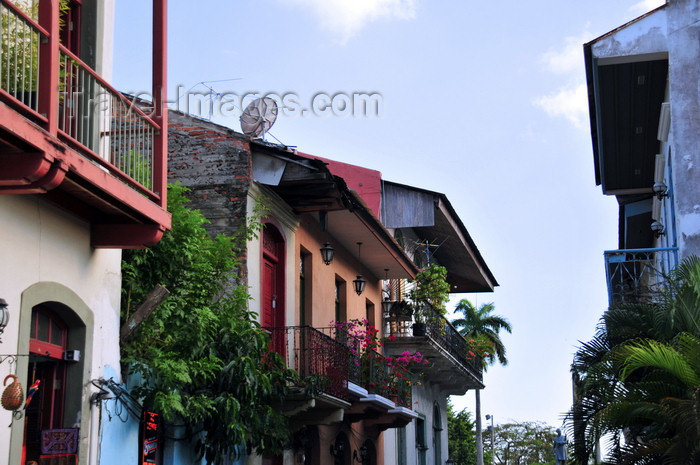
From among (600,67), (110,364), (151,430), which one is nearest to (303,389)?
(151,430)

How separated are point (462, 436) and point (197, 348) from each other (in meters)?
46.3

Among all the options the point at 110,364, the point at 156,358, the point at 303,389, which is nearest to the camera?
the point at 110,364

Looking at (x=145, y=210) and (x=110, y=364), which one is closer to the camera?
(x=145, y=210)

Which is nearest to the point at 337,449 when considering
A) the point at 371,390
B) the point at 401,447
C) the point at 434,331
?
the point at 371,390

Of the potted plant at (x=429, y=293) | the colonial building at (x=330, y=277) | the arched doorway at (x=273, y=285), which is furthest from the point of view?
the potted plant at (x=429, y=293)

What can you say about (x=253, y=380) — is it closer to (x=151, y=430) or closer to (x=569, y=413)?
(x=151, y=430)

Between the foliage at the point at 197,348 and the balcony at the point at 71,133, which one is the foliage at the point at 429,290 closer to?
the foliage at the point at 197,348

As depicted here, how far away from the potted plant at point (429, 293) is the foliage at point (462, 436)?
29.6 metres

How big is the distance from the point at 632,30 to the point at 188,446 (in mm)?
9354

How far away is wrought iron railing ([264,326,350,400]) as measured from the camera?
582 inches

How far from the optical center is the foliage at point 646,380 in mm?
10266

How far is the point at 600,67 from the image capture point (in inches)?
646

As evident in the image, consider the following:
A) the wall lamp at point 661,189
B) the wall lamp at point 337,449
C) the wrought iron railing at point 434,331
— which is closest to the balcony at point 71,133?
the wall lamp at point 337,449

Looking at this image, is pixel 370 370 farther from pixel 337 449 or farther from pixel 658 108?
pixel 658 108
